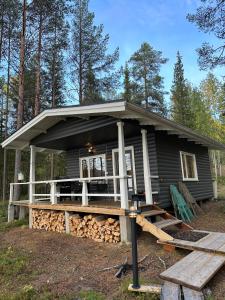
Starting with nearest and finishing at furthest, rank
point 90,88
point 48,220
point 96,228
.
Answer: point 96,228
point 48,220
point 90,88

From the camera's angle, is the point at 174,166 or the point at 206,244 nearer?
the point at 206,244

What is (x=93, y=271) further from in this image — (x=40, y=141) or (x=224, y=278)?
(x=40, y=141)

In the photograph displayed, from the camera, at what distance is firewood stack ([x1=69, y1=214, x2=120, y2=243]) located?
20.2 ft

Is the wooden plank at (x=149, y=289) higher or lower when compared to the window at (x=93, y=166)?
lower

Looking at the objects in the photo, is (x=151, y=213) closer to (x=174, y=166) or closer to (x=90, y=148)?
(x=174, y=166)

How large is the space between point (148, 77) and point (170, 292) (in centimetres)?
2020

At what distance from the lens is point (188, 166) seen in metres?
10.4

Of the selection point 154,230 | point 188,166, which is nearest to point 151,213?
point 154,230

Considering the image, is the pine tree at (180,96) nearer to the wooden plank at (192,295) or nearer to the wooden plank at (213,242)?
the wooden plank at (213,242)

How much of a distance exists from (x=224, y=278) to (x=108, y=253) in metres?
2.41

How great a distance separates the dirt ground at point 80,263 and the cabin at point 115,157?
2.34 ft

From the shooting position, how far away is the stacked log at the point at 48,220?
25.4 ft

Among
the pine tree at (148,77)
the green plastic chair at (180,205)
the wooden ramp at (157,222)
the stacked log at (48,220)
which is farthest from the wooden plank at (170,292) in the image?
the pine tree at (148,77)

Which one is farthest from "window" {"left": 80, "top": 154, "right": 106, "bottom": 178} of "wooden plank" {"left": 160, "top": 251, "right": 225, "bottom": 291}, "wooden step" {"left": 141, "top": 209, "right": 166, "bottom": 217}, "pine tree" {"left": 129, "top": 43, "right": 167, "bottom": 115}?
"pine tree" {"left": 129, "top": 43, "right": 167, "bottom": 115}
